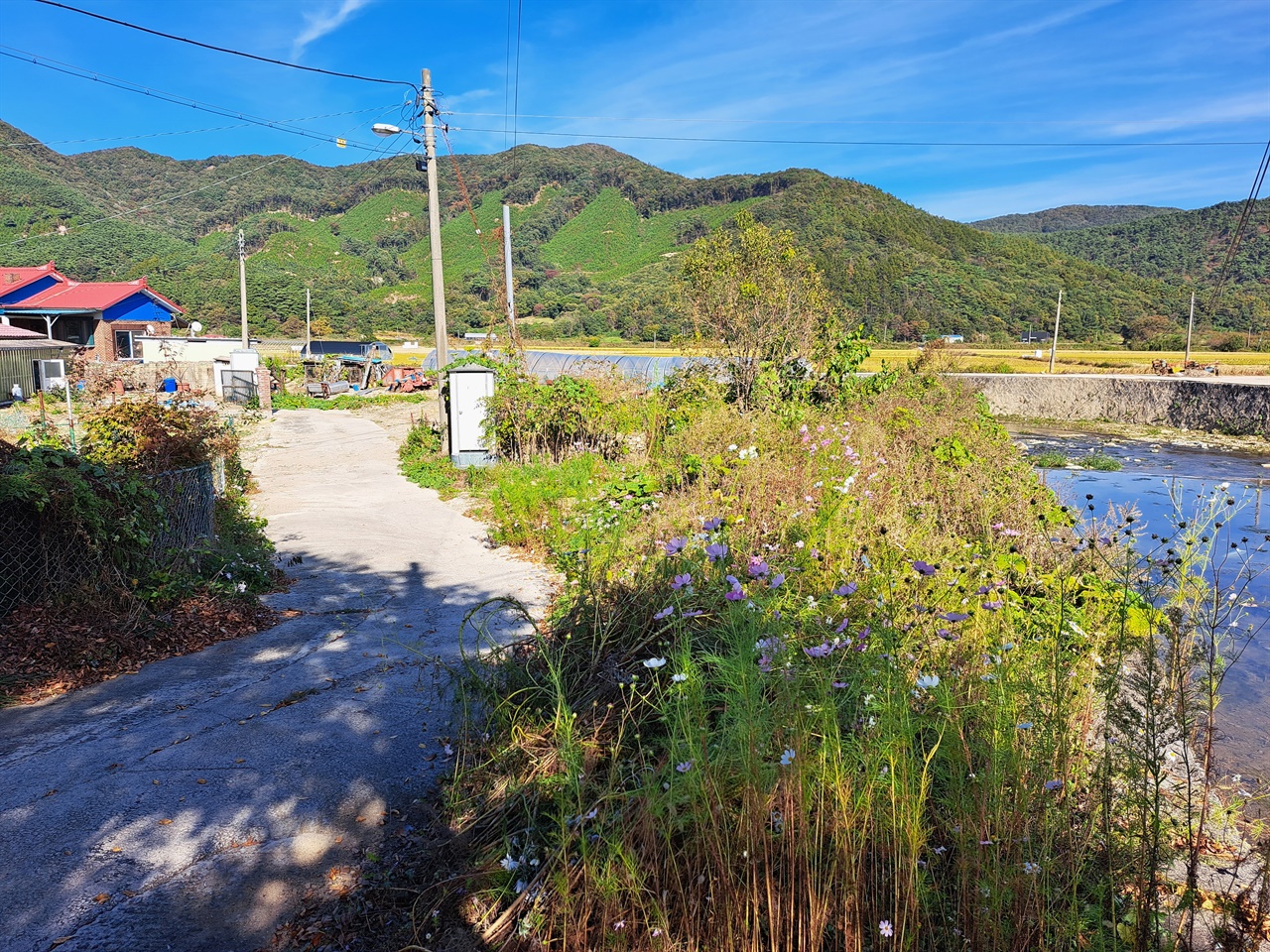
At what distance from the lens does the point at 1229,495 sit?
12.5 metres

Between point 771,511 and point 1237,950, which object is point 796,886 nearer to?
point 1237,950

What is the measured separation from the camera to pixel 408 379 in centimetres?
3141

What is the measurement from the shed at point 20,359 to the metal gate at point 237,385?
14.9ft

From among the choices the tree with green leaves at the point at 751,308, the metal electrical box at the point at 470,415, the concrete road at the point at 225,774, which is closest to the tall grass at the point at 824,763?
the concrete road at the point at 225,774

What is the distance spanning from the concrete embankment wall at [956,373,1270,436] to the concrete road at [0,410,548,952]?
19780 mm

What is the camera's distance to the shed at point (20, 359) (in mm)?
23469

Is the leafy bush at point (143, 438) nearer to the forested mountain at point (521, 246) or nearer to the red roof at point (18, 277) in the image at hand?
the red roof at point (18, 277)

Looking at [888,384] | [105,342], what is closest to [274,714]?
[888,384]

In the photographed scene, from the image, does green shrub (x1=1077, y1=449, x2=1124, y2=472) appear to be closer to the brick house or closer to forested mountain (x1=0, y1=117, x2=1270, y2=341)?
the brick house

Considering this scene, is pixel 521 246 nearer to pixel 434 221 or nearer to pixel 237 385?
pixel 237 385

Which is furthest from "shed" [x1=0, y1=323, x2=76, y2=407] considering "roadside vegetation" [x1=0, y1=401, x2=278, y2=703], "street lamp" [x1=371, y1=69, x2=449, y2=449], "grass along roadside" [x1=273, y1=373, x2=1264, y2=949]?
"grass along roadside" [x1=273, y1=373, x2=1264, y2=949]

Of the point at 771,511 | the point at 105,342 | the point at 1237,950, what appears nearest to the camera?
the point at 1237,950

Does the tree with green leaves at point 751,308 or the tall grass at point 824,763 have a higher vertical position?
the tree with green leaves at point 751,308

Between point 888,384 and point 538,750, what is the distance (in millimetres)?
14047
